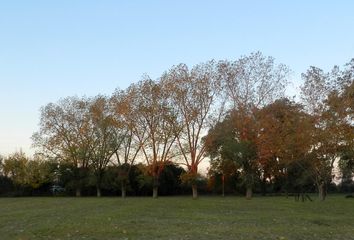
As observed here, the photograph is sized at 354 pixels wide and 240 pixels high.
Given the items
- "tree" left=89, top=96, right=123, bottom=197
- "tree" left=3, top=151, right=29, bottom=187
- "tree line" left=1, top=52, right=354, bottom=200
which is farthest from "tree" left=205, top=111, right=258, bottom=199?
"tree" left=3, top=151, right=29, bottom=187

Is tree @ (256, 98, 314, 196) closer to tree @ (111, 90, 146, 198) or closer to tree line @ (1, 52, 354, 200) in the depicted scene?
tree line @ (1, 52, 354, 200)

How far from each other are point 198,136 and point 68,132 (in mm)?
27867

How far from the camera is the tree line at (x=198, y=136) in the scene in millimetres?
45406

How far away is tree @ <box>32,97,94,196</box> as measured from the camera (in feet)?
245

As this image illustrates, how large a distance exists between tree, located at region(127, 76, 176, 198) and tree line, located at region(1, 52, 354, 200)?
135 mm

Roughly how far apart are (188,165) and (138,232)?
43.2m

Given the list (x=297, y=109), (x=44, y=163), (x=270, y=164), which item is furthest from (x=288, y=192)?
(x=44, y=163)

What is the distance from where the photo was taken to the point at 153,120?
199 ft

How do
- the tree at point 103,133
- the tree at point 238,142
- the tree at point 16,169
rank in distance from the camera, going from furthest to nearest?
the tree at point 16,169, the tree at point 103,133, the tree at point 238,142

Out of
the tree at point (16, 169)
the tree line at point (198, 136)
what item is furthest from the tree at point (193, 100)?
the tree at point (16, 169)

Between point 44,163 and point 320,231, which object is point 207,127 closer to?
point 44,163

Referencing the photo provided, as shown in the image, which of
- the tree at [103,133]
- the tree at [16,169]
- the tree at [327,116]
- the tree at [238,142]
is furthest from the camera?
the tree at [16,169]

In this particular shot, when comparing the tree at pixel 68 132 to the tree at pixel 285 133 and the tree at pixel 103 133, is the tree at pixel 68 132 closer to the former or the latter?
the tree at pixel 103 133

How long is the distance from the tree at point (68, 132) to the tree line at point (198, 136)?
0.53 ft
